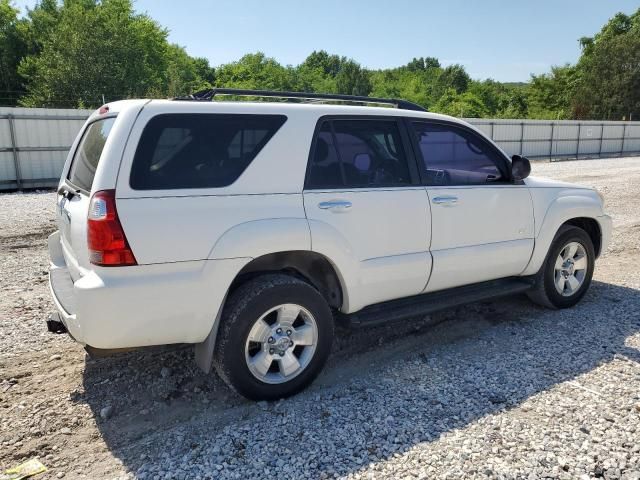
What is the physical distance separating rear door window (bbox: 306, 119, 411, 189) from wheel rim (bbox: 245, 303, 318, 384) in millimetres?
884

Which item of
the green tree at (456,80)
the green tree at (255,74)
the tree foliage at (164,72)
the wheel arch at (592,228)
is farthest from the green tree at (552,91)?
the wheel arch at (592,228)

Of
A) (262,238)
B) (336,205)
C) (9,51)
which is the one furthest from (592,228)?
(9,51)

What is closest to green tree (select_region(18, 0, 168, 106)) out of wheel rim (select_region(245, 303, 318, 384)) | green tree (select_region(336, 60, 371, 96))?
wheel rim (select_region(245, 303, 318, 384))

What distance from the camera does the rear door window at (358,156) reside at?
358cm

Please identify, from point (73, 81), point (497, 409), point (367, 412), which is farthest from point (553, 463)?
point (73, 81)

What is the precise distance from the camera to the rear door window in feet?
11.7

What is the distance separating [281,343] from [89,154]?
5.94 feet

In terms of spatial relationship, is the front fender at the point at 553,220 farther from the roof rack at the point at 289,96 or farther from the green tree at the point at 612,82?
the green tree at the point at 612,82

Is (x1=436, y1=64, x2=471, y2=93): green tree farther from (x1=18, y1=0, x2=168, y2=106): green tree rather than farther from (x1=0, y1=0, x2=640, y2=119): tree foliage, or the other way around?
(x1=18, y1=0, x2=168, y2=106): green tree

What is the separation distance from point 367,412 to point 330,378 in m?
0.53

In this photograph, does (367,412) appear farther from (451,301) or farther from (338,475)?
(451,301)

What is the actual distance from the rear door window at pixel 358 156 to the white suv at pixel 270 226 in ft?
0.04

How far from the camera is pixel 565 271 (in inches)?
199

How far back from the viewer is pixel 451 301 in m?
4.18
